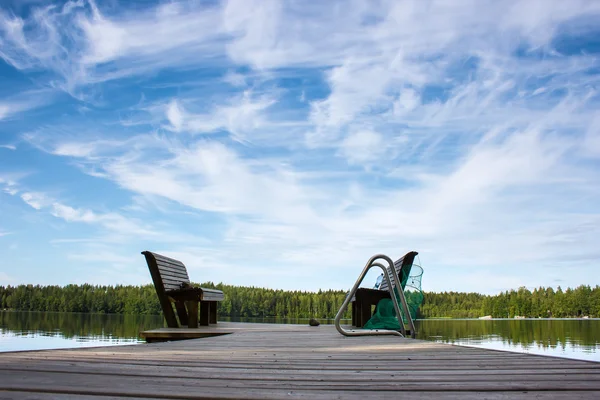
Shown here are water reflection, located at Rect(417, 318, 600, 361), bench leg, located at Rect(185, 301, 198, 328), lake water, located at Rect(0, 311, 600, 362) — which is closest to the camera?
bench leg, located at Rect(185, 301, 198, 328)

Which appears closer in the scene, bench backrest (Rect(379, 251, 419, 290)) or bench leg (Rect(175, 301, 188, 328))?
bench backrest (Rect(379, 251, 419, 290))

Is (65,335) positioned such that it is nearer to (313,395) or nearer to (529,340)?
(529,340)

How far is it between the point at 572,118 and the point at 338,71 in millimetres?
19137

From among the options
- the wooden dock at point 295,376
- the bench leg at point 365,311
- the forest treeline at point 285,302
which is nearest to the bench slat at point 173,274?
the bench leg at point 365,311

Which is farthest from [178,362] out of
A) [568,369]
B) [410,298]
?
[410,298]

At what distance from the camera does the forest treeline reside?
348ft

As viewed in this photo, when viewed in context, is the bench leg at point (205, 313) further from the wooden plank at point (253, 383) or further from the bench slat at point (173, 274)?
the wooden plank at point (253, 383)

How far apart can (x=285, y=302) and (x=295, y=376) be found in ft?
355

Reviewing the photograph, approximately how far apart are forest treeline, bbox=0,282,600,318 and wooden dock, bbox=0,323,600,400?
98.8 metres

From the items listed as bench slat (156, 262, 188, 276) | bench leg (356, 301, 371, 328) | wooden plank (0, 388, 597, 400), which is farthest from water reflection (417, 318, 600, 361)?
wooden plank (0, 388, 597, 400)

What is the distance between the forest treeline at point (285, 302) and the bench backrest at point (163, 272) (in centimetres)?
9239

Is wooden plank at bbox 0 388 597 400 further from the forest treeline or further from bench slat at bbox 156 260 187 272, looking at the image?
the forest treeline

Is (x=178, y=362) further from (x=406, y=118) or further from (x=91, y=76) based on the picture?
(x=91, y=76)

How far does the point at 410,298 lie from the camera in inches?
276
